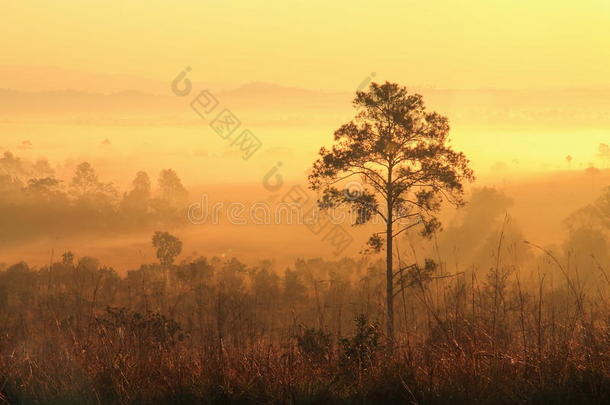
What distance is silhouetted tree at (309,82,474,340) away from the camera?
32.0 metres

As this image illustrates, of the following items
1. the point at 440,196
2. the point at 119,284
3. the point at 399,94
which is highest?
the point at 399,94

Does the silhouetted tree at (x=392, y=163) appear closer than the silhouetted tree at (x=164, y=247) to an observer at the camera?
Yes

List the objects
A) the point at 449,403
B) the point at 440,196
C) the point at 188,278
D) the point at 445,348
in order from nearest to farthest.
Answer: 1. the point at 449,403
2. the point at 445,348
3. the point at 440,196
4. the point at 188,278

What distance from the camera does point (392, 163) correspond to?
107ft

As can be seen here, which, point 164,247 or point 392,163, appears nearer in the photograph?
point 392,163

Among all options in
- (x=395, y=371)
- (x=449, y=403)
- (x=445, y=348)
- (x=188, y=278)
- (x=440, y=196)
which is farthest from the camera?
(x=188, y=278)

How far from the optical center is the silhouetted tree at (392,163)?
1259 inches

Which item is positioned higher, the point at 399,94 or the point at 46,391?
the point at 399,94

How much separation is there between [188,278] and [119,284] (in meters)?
13.5

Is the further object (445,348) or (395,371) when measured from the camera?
(445,348)

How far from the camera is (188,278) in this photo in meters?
107

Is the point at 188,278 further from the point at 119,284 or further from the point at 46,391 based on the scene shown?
the point at 46,391

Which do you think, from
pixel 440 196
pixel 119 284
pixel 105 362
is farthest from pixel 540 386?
pixel 119 284

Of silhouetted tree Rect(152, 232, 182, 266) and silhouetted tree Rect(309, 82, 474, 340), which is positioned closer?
silhouetted tree Rect(309, 82, 474, 340)
